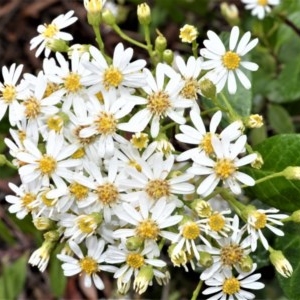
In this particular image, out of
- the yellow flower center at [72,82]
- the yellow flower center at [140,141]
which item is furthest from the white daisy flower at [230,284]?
the yellow flower center at [72,82]

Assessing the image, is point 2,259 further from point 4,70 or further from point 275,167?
point 275,167

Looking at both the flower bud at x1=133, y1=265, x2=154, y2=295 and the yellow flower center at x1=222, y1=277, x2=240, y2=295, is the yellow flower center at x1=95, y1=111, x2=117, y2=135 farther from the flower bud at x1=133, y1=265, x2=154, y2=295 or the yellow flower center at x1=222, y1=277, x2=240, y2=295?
the yellow flower center at x1=222, y1=277, x2=240, y2=295

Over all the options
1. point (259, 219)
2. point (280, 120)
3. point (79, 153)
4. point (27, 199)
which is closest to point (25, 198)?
point (27, 199)

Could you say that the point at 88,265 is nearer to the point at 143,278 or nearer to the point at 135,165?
the point at 143,278

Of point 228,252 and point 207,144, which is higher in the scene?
point 207,144

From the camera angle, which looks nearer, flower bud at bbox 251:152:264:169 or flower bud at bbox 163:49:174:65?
flower bud at bbox 251:152:264:169

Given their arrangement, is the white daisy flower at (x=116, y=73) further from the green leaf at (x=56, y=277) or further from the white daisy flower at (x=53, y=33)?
the green leaf at (x=56, y=277)

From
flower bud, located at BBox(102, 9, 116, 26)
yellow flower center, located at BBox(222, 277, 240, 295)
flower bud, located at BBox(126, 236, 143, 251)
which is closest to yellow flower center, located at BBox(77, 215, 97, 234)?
flower bud, located at BBox(126, 236, 143, 251)
